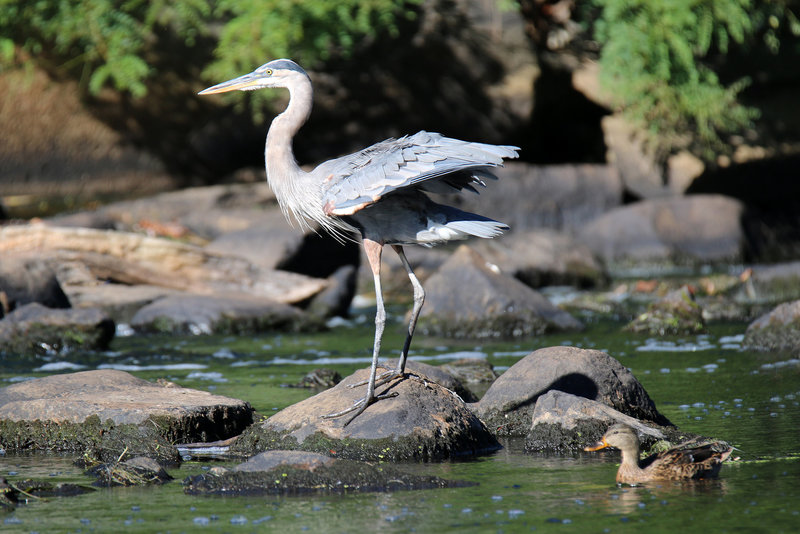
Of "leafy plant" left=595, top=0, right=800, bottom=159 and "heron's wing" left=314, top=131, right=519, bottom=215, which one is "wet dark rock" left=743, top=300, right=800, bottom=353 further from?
"leafy plant" left=595, top=0, right=800, bottom=159

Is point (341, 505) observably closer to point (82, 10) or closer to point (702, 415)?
point (702, 415)

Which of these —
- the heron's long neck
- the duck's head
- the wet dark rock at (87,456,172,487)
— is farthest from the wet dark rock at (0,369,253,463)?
the duck's head

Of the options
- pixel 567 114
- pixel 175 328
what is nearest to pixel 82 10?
pixel 175 328

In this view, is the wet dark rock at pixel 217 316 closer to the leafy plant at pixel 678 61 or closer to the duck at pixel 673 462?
the duck at pixel 673 462

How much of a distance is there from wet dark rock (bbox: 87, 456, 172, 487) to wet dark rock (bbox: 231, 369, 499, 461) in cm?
64

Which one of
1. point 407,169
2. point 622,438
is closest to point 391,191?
point 407,169

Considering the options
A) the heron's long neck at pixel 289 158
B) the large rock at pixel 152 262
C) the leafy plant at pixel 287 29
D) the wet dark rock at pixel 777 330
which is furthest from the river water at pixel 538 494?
the leafy plant at pixel 287 29

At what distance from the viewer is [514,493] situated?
4.15 metres

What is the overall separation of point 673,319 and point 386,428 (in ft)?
16.2

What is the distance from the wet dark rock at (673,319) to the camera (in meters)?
9.09

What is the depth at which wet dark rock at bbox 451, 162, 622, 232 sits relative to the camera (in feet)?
51.3

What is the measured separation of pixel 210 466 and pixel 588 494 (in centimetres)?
177

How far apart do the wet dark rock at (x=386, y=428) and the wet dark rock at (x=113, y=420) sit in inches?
10.1

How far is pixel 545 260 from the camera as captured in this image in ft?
42.3
